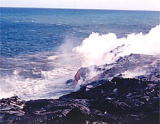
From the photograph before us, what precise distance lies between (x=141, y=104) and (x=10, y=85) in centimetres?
1855

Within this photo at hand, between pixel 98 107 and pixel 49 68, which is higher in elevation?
pixel 98 107

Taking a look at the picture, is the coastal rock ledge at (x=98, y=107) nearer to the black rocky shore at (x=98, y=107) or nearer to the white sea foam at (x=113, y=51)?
the black rocky shore at (x=98, y=107)

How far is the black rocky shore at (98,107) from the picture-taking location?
20.1m

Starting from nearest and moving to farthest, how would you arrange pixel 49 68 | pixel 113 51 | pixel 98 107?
pixel 98 107
pixel 49 68
pixel 113 51

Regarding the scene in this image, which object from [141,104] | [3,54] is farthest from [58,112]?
[3,54]

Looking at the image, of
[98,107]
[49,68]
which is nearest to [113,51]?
[49,68]

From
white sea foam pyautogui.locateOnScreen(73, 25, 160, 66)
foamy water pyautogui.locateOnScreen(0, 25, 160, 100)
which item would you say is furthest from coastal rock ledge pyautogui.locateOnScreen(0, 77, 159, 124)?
white sea foam pyautogui.locateOnScreen(73, 25, 160, 66)

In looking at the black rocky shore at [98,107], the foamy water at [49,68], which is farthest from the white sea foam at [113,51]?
the black rocky shore at [98,107]

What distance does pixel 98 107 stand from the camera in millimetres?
21875

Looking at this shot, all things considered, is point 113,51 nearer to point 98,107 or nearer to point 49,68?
point 49,68

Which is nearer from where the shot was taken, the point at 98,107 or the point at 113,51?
the point at 98,107

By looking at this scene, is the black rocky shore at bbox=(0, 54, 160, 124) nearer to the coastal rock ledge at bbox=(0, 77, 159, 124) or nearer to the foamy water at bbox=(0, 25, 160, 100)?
the coastal rock ledge at bbox=(0, 77, 159, 124)

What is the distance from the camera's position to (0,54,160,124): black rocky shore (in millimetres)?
20125

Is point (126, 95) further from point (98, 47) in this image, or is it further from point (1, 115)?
point (98, 47)
